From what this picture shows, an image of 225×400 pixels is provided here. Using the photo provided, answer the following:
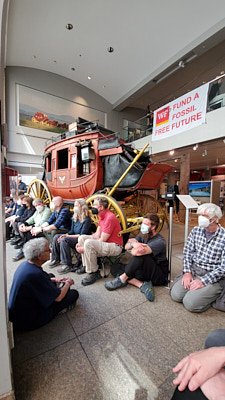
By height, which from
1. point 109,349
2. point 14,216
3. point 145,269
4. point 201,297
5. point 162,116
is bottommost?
point 109,349

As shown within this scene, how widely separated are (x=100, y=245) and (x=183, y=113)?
501 cm

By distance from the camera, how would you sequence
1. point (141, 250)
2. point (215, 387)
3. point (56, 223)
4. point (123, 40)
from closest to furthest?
point (215, 387) < point (141, 250) < point (56, 223) < point (123, 40)

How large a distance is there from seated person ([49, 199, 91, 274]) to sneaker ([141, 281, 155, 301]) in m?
1.17

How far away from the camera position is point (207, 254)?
1.87 metres

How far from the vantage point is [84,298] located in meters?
2.00

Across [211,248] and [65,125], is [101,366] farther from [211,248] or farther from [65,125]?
[65,125]

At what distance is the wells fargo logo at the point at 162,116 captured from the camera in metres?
5.52

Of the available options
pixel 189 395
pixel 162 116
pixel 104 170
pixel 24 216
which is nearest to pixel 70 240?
pixel 104 170

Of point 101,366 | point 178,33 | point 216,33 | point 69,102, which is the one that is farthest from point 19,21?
point 101,366

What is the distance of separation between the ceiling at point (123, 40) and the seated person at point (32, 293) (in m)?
7.47

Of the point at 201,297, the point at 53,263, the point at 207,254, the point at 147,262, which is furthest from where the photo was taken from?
the point at 53,263

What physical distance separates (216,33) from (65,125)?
8.99m

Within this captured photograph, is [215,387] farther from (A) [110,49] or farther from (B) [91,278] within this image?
(A) [110,49]

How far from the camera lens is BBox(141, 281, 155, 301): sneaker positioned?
1971 mm
